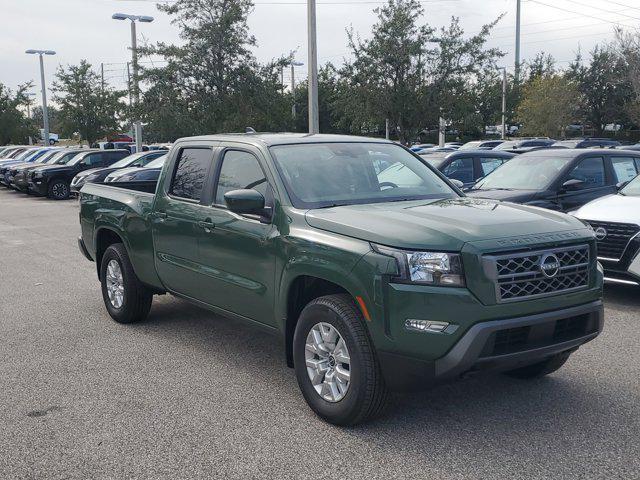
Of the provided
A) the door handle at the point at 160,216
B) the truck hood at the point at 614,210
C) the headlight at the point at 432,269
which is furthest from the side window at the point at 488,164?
the headlight at the point at 432,269

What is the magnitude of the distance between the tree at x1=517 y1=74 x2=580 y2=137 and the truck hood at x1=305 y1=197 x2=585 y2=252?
4081 cm

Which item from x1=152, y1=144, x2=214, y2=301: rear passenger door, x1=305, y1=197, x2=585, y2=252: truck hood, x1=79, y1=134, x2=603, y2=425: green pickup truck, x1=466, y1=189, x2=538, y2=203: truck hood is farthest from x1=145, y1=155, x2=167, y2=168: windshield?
x1=305, y1=197, x2=585, y2=252: truck hood

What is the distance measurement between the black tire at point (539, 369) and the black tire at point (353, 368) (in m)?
1.41

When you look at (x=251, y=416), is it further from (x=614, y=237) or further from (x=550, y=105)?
(x=550, y=105)

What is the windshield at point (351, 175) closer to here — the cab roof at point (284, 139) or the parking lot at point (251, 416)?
the cab roof at point (284, 139)

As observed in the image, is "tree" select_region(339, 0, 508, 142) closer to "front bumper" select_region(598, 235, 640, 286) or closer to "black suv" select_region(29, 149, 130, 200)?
"black suv" select_region(29, 149, 130, 200)

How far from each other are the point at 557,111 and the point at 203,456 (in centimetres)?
4271

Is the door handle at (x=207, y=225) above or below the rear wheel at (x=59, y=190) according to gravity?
above

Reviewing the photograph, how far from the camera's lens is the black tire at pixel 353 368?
412cm

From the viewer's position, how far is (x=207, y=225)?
5.48 metres

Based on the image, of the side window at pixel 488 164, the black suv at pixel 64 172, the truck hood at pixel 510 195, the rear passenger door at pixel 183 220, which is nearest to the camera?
the rear passenger door at pixel 183 220

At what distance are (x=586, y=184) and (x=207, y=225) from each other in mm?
6436

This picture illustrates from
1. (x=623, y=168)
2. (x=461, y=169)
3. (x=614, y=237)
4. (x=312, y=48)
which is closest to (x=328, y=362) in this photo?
(x=614, y=237)

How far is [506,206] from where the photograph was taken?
482 centimetres
